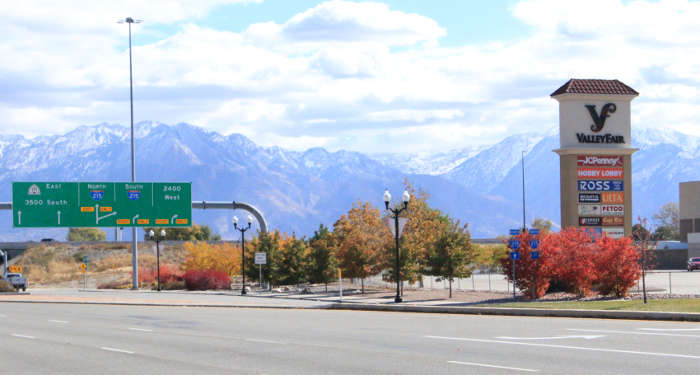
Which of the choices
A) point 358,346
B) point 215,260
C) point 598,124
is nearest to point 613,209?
point 598,124

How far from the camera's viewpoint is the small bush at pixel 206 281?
5928 cm

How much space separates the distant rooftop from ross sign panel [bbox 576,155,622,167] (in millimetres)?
2989

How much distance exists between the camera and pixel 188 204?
6191 cm

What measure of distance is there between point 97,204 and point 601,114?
3480 cm

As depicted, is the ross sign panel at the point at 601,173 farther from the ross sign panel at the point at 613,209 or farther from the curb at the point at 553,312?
the curb at the point at 553,312

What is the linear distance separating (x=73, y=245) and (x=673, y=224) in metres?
115

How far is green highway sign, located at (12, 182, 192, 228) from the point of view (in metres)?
59.2

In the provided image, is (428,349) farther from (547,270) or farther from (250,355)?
(547,270)

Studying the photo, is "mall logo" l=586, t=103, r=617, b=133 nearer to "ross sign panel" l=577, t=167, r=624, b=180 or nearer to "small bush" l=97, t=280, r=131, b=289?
"ross sign panel" l=577, t=167, r=624, b=180

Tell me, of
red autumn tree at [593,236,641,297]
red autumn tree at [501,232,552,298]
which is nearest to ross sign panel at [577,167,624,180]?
red autumn tree at [501,232,552,298]

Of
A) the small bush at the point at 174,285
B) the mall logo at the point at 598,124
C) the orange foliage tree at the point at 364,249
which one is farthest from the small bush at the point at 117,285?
the mall logo at the point at 598,124

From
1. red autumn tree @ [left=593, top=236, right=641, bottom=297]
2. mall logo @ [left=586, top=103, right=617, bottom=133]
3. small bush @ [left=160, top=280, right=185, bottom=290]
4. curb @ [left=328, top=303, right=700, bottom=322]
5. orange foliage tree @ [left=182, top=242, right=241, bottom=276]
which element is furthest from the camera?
orange foliage tree @ [left=182, top=242, right=241, bottom=276]

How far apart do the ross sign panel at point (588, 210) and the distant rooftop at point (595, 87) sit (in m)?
5.26

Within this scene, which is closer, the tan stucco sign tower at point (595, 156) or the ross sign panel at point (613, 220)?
the tan stucco sign tower at point (595, 156)
